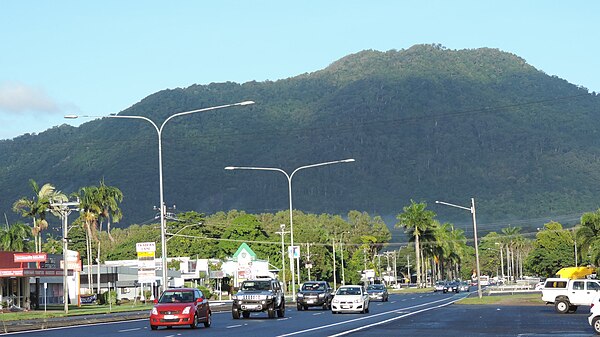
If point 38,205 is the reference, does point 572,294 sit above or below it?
below

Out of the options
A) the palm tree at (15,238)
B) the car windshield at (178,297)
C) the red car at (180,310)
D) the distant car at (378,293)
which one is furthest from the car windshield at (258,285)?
the palm tree at (15,238)

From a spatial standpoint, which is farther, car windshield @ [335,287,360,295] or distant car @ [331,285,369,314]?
car windshield @ [335,287,360,295]

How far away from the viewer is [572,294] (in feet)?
174

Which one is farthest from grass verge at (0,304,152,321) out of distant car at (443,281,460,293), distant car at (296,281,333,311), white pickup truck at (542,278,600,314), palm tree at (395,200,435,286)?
palm tree at (395,200,435,286)

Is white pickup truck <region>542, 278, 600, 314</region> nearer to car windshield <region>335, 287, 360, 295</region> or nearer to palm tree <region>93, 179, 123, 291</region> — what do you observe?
car windshield <region>335, 287, 360, 295</region>

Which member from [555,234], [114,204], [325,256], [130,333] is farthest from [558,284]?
[555,234]

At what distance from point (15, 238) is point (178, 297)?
7754 cm

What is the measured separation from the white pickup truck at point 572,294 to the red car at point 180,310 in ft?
68.6

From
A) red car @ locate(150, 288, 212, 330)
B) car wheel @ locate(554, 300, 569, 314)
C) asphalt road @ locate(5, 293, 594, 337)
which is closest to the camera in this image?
asphalt road @ locate(5, 293, 594, 337)

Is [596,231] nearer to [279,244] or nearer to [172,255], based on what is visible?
[279,244]

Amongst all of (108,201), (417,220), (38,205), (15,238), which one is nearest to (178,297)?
(38,205)

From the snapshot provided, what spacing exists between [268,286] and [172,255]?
107557mm

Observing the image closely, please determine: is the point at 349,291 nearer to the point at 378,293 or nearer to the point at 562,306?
the point at 562,306

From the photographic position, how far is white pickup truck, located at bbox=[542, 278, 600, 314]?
52.6 metres
